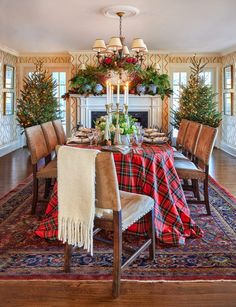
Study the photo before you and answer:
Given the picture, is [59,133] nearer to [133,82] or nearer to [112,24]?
[112,24]

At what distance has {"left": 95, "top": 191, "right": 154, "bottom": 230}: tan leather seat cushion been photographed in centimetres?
225

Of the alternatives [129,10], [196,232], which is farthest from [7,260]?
[129,10]

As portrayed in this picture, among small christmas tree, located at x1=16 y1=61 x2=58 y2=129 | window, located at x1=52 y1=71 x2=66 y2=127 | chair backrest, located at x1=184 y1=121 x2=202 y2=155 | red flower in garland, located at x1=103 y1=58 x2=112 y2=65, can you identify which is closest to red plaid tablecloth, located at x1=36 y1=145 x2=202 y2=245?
chair backrest, located at x1=184 y1=121 x2=202 y2=155

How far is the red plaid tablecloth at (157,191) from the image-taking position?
9.70 ft

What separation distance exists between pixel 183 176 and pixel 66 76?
6.19 metres

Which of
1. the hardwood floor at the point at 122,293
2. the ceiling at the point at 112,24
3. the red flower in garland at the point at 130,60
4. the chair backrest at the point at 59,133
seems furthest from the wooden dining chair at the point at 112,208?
the red flower in garland at the point at 130,60

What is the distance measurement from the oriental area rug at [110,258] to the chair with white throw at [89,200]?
0.31m

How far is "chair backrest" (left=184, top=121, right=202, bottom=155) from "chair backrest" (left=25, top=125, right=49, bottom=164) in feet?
5.62

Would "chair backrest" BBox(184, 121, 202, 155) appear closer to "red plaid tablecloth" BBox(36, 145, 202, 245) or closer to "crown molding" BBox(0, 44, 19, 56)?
"red plaid tablecloth" BBox(36, 145, 202, 245)

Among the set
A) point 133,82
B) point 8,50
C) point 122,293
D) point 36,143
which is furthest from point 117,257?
point 8,50

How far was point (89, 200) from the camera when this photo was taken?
215 cm

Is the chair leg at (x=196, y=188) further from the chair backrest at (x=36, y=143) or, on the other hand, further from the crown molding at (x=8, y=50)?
the crown molding at (x=8, y=50)

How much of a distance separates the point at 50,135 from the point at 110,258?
81.4 inches

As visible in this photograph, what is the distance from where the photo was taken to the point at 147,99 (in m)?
8.44
